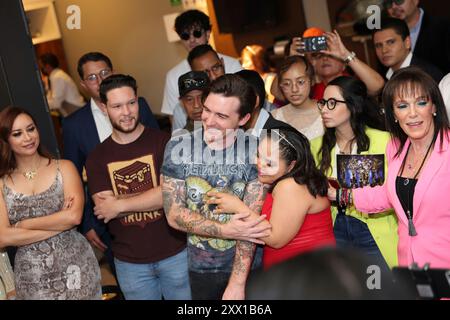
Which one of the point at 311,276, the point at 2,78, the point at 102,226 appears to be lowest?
the point at 102,226

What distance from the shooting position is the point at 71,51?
464 centimetres

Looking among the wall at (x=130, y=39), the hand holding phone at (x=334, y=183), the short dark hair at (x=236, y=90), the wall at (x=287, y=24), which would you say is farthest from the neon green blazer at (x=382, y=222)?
the wall at (x=287, y=24)

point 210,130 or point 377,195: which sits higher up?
point 210,130

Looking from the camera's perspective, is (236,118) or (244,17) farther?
(244,17)

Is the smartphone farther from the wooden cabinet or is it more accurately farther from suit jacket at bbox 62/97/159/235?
the wooden cabinet

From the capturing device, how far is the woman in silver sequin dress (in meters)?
2.89

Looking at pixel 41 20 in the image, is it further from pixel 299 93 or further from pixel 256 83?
pixel 299 93

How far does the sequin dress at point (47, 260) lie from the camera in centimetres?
291

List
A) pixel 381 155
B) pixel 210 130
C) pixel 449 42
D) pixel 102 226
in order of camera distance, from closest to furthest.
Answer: pixel 210 130, pixel 381 155, pixel 102 226, pixel 449 42

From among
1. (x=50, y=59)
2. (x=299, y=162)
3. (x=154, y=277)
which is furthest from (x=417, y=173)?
(x=50, y=59)
